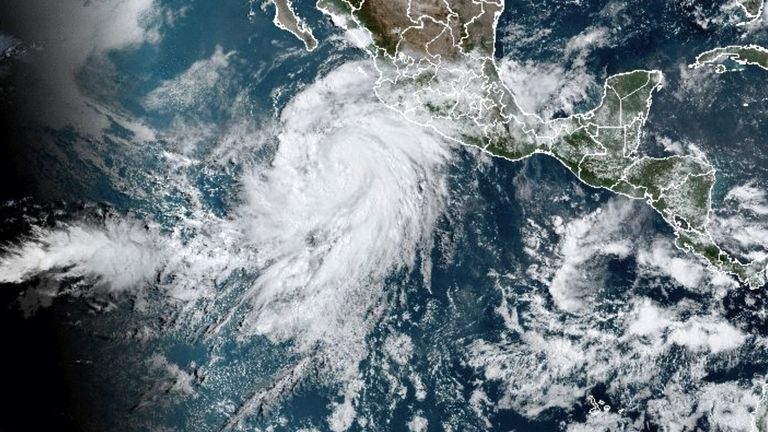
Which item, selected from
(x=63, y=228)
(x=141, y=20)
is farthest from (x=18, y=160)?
(x=141, y=20)

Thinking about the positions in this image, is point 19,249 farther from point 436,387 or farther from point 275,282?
point 436,387

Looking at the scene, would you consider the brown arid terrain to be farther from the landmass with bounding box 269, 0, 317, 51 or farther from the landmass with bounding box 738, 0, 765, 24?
the landmass with bounding box 738, 0, 765, 24

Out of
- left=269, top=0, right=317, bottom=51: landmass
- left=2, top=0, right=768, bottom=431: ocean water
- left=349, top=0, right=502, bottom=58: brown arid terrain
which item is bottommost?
left=2, top=0, right=768, bottom=431: ocean water

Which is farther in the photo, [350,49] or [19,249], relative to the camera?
[350,49]

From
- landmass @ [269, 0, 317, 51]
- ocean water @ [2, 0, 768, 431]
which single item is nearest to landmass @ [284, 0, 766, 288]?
ocean water @ [2, 0, 768, 431]

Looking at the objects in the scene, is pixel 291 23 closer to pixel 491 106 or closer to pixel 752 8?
pixel 491 106

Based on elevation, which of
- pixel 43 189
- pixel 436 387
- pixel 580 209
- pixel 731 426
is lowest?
pixel 731 426
